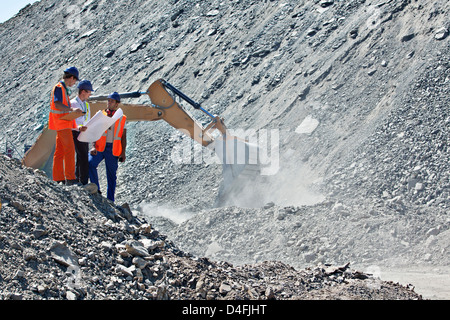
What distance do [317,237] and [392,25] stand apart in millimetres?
7476

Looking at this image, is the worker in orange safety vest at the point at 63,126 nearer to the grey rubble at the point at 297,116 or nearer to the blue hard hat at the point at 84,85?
the blue hard hat at the point at 84,85

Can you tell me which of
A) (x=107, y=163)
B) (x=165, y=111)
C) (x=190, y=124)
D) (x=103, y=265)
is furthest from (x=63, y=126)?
(x=190, y=124)

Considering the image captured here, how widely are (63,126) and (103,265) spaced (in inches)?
91.9

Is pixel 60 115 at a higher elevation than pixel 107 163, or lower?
higher

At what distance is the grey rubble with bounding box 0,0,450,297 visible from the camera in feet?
30.4

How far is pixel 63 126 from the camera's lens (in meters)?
7.20

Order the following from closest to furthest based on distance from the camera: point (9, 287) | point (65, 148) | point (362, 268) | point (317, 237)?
1. point (9, 287)
2. point (65, 148)
3. point (362, 268)
4. point (317, 237)

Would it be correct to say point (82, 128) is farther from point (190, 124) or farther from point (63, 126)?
point (190, 124)

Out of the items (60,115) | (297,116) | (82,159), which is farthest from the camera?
(297,116)

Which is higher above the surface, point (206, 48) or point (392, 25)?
point (206, 48)

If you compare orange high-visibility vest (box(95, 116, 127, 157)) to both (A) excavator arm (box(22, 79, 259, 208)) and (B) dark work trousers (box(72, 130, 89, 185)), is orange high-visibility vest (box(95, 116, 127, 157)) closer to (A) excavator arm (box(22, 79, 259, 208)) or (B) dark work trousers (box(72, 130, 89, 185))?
(B) dark work trousers (box(72, 130, 89, 185))
